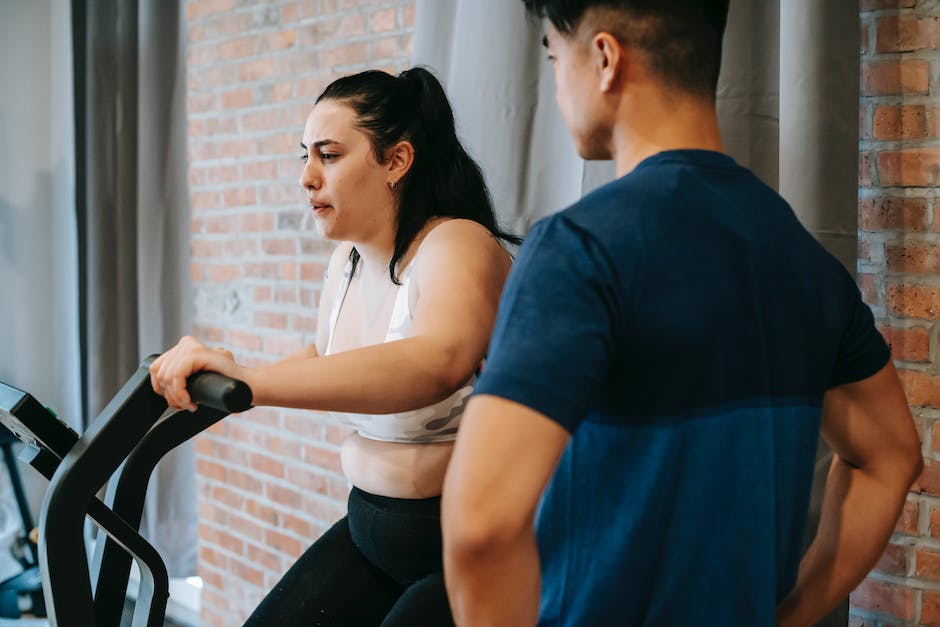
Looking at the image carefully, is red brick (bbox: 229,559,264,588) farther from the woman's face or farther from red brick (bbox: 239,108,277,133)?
the woman's face

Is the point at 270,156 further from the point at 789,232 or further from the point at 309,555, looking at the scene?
the point at 789,232

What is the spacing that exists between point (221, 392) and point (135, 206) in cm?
217

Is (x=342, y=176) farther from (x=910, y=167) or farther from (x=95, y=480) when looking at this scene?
(x=910, y=167)

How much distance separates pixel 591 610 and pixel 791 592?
350 mm

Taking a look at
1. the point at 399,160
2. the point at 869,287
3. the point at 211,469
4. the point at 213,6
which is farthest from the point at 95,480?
the point at 213,6

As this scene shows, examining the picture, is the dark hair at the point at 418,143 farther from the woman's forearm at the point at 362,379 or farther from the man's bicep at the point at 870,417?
the man's bicep at the point at 870,417

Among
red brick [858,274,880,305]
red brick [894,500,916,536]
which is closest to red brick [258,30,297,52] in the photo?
red brick [858,274,880,305]

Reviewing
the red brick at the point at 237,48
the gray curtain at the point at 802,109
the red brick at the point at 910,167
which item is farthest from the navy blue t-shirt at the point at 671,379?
the red brick at the point at 237,48

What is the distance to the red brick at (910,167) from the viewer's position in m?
1.35

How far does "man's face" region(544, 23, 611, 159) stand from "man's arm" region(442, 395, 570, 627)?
11.5 inches

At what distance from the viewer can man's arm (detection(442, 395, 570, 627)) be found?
2.11ft

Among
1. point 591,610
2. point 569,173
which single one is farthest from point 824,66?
point 591,610

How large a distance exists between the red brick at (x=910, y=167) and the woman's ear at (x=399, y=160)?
79 cm

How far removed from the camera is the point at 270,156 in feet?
8.07
